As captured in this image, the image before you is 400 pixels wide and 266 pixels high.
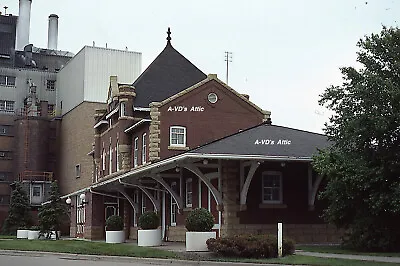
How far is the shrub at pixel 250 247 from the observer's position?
18702 millimetres

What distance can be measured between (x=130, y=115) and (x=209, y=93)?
252 inches

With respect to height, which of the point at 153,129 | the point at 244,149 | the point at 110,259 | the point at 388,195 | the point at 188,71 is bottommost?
the point at 110,259

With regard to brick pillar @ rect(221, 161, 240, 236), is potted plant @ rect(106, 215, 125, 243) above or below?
below

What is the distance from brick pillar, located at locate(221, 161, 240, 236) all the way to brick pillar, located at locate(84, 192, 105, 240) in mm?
17750

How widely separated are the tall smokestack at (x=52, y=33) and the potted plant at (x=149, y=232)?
62952 mm

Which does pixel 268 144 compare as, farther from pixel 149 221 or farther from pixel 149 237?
pixel 149 237

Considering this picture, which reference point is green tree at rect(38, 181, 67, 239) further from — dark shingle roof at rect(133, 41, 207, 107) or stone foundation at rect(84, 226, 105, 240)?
dark shingle roof at rect(133, 41, 207, 107)

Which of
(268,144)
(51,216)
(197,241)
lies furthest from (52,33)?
(197,241)

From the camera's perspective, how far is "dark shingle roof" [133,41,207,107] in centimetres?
4211

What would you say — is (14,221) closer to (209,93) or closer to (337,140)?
(209,93)

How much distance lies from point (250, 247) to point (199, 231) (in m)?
3.21

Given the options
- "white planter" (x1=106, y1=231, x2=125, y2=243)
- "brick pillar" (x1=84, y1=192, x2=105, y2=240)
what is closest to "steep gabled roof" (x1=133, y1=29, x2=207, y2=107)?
"brick pillar" (x1=84, y1=192, x2=105, y2=240)

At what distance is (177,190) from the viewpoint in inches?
1240

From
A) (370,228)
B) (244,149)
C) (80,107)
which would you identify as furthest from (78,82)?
(370,228)
